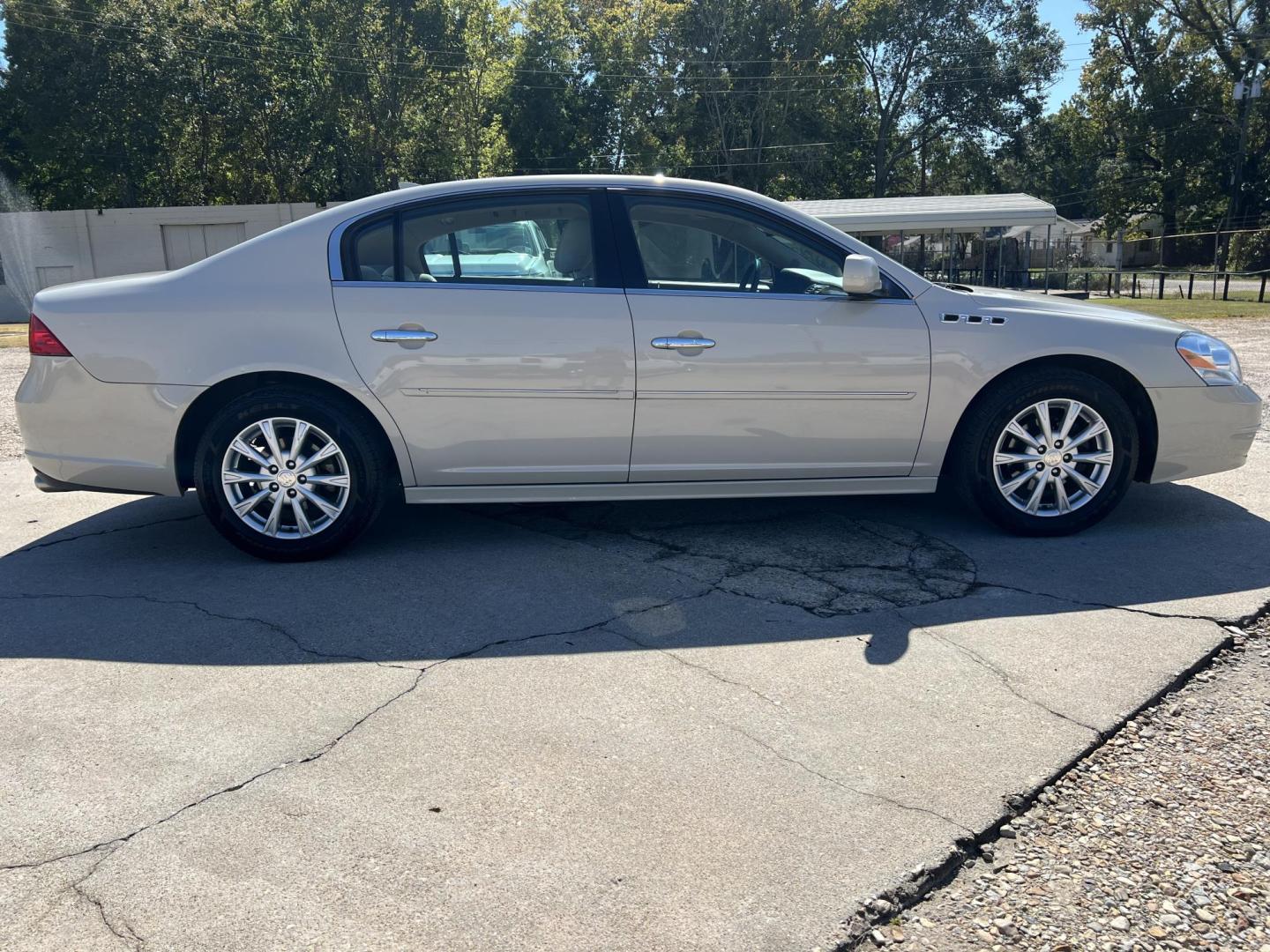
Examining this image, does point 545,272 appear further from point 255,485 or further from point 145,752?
point 145,752

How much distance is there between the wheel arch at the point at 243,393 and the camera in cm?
454

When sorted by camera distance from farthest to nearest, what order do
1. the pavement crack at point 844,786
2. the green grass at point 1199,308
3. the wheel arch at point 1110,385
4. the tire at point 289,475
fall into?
1. the green grass at point 1199,308
2. the wheel arch at point 1110,385
3. the tire at point 289,475
4. the pavement crack at point 844,786

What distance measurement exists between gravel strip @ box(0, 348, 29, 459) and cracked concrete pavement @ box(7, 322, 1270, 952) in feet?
9.63

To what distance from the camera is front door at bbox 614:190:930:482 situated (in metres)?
4.61

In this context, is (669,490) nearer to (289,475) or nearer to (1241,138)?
(289,475)

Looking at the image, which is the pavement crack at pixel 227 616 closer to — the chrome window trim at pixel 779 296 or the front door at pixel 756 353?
the front door at pixel 756 353

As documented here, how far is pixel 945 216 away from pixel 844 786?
26879mm

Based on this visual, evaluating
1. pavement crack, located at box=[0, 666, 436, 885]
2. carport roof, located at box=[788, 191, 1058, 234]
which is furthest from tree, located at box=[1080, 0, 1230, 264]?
pavement crack, located at box=[0, 666, 436, 885]

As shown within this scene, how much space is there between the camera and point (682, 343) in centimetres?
458

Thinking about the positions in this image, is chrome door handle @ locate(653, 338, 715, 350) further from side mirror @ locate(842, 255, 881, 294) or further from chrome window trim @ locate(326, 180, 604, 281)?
side mirror @ locate(842, 255, 881, 294)

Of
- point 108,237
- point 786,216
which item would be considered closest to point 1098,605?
point 786,216

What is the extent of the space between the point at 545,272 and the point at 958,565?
225cm

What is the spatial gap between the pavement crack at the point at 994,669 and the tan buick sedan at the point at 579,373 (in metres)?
1.19

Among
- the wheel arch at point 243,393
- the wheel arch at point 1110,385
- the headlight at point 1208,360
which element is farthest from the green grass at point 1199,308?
the wheel arch at point 243,393
